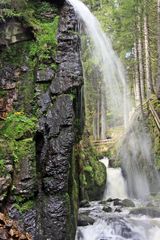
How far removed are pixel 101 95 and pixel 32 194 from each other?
22.0 meters

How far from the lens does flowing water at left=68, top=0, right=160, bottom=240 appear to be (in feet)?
29.5

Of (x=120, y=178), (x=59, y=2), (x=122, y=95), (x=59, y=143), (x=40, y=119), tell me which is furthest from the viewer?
(x=122, y=95)

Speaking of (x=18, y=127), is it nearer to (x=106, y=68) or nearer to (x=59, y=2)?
(x=59, y=2)

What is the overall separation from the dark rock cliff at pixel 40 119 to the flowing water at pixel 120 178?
71.5 inches

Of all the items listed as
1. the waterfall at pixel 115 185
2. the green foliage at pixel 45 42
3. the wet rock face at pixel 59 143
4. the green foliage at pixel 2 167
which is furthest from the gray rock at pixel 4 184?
the waterfall at pixel 115 185

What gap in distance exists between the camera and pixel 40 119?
7609 mm

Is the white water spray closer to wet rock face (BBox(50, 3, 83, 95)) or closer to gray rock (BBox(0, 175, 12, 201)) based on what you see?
wet rock face (BBox(50, 3, 83, 95))

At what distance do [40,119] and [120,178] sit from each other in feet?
33.7

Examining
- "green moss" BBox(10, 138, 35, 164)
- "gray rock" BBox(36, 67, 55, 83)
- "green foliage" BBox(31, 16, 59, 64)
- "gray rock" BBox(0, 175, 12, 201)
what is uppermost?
"green foliage" BBox(31, 16, 59, 64)

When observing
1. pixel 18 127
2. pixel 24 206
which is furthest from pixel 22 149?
pixel 24 206

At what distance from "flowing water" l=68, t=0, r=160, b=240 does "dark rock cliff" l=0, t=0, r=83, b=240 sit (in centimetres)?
182

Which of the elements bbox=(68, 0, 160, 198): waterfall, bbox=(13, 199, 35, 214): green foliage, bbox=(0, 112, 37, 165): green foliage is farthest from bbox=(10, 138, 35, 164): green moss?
bbox=(68, 0, 160, 198): waterfall

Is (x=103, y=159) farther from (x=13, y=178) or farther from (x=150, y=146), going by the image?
(x=13, y=178)

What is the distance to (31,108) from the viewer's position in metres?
7.85
